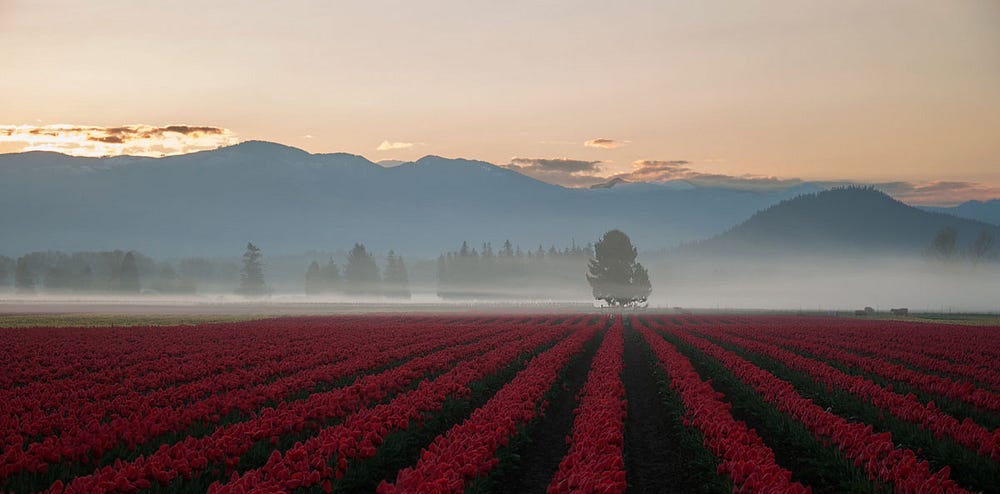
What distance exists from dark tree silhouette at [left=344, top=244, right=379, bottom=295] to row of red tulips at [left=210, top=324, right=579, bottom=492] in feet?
504

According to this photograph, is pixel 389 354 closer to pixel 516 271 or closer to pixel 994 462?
pixel 994 462

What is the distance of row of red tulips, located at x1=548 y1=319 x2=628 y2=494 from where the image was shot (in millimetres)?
9617

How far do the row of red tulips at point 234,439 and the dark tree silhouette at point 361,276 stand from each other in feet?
495

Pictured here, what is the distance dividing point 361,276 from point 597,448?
539ft

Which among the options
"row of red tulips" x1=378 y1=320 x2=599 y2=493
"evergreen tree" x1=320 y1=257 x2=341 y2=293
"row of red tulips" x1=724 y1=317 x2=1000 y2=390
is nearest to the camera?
"row of red tulips" x1=378 y1=320 x2=599 y2=493

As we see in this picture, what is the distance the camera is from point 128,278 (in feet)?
544

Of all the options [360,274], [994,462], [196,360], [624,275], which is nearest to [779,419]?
[994,462]

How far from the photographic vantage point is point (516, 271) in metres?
191

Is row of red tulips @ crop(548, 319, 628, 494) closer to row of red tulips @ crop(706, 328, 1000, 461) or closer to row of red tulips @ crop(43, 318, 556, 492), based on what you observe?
row of red tulips @ crop(43, 318, 556, 492)

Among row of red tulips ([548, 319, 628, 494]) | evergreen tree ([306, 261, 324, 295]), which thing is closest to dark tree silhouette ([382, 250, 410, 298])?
evergreen tree ([306, 261, 324, 295])

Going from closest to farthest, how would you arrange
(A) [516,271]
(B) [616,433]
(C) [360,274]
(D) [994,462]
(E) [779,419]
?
(D) [994,462]
(B) [616,433]
(E) [779,419]
(C) [360,274]
(A) [516,271]

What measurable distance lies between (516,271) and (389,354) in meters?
162

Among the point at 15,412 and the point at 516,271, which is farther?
the point at 516,271

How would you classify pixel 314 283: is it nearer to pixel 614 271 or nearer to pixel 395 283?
pixel 395 283
